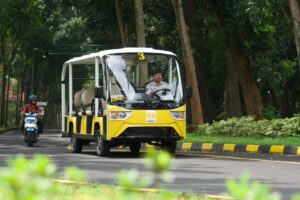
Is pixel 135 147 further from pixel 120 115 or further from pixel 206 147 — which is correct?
pixel 120 115

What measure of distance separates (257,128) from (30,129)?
6.62 m

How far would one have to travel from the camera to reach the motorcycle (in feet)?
71.9

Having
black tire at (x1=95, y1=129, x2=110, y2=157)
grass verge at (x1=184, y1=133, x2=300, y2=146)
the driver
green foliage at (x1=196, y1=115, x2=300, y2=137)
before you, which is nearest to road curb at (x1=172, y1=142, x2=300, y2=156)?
grass verge at (x1=184, y1=133, x2=300, y2=146)

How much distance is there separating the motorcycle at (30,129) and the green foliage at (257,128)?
4986mm

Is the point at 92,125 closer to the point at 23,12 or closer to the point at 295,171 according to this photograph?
the point at 295,171

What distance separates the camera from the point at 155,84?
53.3 feet

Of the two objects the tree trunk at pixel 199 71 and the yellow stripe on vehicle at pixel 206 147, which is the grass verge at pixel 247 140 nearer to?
the yellow stripe on vehicle at pixel 206 147

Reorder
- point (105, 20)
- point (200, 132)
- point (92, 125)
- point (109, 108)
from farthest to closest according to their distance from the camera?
point (105, 20) → point (200, 132) → point (92, 125) → point (109, 108)

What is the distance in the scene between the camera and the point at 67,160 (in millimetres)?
Result: 14844

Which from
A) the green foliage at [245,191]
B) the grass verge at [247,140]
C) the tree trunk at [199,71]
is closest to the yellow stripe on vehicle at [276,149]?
the grass verge at [247,140]

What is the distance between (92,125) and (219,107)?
3453 centimetres

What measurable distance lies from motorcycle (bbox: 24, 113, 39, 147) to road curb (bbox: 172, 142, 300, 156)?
4.58m

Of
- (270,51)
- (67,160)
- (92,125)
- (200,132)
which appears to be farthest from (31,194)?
(270,51)

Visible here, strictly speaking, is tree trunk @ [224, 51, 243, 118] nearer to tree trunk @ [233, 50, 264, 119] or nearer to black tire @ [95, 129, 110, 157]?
tree trunk @ [233, 50, 264, 119]
